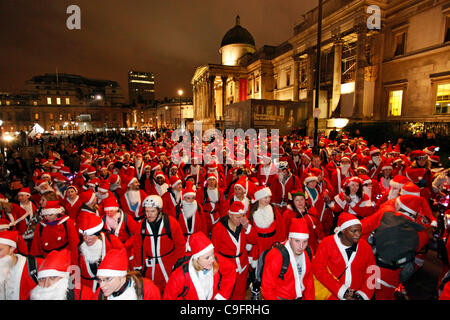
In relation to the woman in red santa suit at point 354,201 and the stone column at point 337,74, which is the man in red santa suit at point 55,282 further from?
the stone column at point 337,74

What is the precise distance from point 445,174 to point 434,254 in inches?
70.1

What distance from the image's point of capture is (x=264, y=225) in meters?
3.88

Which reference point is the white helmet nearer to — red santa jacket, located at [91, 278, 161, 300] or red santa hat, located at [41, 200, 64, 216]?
red santa jacket, located at [91, 278, 161, 300]

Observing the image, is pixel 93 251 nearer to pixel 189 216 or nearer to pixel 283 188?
pixel 189 216

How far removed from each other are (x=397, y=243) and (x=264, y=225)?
180cm

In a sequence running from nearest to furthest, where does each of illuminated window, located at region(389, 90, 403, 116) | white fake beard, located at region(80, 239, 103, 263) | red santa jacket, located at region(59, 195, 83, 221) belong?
1. white fake beard, located at region(80, 239, 103, 263)
2. red santa jacket, located at region(59, 195, 83, 221)
3. illuminated window, located at region(389, 90, 403, 116)

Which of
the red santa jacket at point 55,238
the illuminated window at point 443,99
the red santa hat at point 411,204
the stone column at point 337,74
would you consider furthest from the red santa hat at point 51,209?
the stone column at point 337,74

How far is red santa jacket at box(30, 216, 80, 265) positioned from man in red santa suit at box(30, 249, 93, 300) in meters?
1.68

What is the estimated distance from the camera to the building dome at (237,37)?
5888 centimetres

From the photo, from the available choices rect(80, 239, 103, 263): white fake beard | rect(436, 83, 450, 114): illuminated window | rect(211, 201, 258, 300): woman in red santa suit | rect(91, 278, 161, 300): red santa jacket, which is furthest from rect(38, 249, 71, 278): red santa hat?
rect(436, 83, 450, 114): illuminated window

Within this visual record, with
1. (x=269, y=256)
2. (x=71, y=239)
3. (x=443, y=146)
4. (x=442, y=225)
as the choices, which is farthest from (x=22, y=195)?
(x=443, y=146)

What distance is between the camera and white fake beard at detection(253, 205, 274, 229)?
12.8 feet

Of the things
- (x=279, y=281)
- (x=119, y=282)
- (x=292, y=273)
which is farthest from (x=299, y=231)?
(x=119, y=282)

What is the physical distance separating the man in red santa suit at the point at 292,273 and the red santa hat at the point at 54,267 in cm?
198
